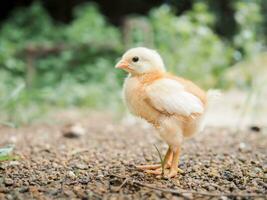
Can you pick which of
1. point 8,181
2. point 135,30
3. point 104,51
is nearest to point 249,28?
point 135,30

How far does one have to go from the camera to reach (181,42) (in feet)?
29.0

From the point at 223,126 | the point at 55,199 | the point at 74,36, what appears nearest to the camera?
the point at 55,199

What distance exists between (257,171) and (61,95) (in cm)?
530

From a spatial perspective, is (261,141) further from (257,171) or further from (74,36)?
(74,36)

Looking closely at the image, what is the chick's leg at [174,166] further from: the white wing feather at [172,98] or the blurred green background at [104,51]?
the blurred green background at [104,51]

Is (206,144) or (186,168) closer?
(186,168)

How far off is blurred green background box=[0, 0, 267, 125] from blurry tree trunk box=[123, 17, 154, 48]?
18 millimetres

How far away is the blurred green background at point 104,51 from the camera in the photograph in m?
8.01

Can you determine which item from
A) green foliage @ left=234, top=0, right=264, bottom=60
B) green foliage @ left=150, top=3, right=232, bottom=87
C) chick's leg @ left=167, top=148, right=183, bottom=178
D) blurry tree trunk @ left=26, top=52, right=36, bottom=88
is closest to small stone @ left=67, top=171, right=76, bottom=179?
chick's leg @ left=167, top=148, right=183, bottom=178

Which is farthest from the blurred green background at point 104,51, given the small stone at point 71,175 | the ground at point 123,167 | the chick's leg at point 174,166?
the chick's leg at point 174,166

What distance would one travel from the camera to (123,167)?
10.7 ft

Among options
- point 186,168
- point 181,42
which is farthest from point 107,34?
point 186,168

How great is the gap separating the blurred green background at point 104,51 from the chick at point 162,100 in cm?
265

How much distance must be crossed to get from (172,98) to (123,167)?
2.25ft
